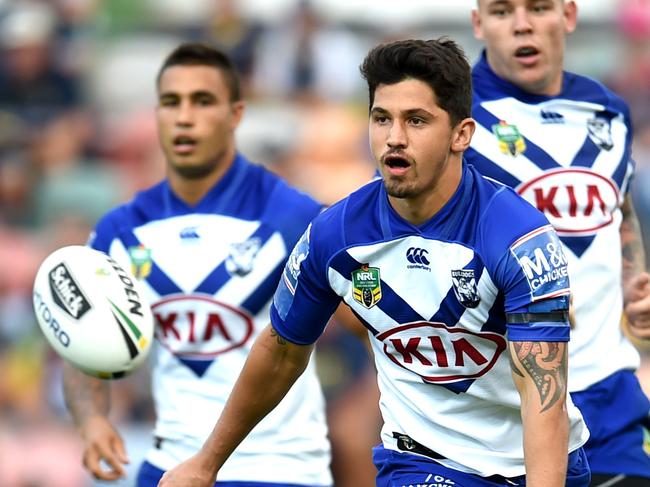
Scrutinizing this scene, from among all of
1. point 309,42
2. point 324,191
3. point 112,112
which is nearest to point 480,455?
point 324,191

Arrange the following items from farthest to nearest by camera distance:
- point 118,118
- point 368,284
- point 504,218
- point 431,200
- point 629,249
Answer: point 118,118 → point 629,249 → point 368,284 → point 431,200 → point 504,218

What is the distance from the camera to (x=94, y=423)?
570cm

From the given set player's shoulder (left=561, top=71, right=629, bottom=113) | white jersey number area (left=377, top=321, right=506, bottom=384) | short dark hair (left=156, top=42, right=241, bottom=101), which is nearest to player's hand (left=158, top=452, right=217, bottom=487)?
white jersey number area (left=377, top=321, right=506, bottom=384)

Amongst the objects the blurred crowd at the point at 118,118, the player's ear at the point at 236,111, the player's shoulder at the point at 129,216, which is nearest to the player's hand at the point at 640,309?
the player's ear at the point at 236,111

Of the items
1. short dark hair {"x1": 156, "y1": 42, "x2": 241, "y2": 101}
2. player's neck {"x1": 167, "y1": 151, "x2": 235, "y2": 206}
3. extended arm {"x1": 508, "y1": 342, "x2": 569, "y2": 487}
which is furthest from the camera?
short dark hair {"x1": 156, "y1": 42, "x2": 241, "y2": 101}

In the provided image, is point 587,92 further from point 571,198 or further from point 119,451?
point 119,451

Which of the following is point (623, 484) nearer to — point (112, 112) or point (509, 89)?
point (509, 89)

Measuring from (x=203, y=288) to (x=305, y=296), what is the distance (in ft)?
4.70

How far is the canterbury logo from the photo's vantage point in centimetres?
407

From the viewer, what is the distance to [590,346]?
4.93 metres

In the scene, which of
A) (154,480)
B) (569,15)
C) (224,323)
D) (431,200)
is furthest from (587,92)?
(154,480)

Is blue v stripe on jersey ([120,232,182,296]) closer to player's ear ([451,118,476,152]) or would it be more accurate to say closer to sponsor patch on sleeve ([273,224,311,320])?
sponsor patch on sleeve ([273,224,311,320])

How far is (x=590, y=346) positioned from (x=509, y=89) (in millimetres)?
1034

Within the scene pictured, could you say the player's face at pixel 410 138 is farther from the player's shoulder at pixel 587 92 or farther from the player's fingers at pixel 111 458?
the player's fingers at pixel 111 458
